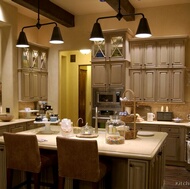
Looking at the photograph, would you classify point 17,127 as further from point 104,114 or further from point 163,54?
point 163,54

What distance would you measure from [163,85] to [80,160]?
336cm

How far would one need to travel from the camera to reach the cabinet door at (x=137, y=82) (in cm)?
564

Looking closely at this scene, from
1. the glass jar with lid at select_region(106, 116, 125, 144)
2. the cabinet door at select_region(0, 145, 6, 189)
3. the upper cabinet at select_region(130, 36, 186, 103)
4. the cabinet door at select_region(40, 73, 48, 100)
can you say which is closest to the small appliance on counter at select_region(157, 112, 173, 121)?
the upper cabinet at select_region(130, 36, 186, 103)

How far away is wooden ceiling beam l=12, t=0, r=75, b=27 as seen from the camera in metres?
4.75

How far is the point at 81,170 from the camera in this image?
2.64 m

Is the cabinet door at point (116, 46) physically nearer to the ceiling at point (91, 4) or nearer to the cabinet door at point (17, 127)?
the ceiling at point (91, 4)

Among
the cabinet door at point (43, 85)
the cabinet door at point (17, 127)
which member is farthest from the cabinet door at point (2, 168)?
the cabinet door at point (43, 85)

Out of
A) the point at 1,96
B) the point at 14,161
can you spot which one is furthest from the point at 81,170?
the point at 1,96

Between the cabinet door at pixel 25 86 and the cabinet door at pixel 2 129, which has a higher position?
the cabinet door at pixel 25 86

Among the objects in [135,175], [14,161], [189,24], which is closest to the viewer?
[135,175]

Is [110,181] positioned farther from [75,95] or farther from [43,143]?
[75,95]

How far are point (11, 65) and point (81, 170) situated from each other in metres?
3.79

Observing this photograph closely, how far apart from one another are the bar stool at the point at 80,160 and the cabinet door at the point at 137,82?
3.13 metres

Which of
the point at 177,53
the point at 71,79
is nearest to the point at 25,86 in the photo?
the point at 71,79
